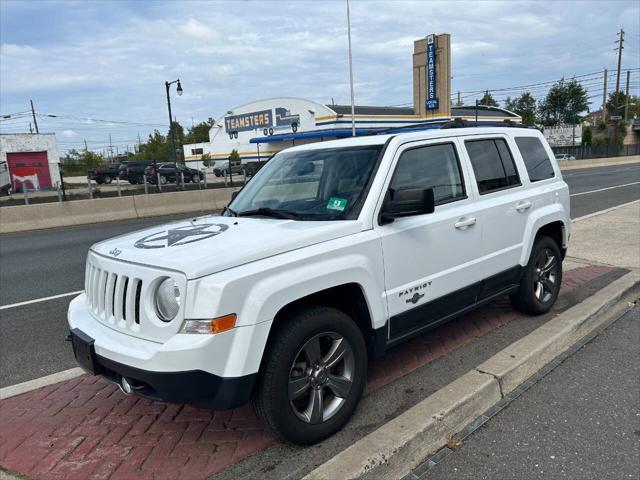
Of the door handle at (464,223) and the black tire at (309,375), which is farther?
the door handle at (464,223)

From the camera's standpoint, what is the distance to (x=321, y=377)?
2.97m

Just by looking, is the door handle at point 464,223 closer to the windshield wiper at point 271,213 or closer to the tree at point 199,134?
the windshield wiper at point 271,213

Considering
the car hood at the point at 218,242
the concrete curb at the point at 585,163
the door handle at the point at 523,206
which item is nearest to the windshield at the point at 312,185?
the car hood at the point at 218,242

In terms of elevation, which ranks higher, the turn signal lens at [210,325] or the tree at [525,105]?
the tree at [525,105]

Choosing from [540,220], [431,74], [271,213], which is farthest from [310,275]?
[431,74]

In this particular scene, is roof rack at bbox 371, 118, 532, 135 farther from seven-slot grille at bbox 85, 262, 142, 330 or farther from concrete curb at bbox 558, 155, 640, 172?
concrete curb at bbox 558, 155, 640, 172

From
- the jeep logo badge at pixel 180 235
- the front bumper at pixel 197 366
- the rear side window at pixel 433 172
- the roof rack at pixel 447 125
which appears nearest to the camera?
the front bumper at pixel 197 366

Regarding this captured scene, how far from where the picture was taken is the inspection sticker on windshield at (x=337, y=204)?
3365mm

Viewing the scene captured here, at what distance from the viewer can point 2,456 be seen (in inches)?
119

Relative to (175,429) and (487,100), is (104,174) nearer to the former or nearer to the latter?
(175,429)

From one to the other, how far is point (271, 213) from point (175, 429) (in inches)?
61.0

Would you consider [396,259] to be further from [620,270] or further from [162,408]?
[620,270]

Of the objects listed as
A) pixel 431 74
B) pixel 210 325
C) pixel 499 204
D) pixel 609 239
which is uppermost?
pixel 431 74

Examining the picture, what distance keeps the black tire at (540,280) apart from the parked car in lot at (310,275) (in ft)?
0.91
